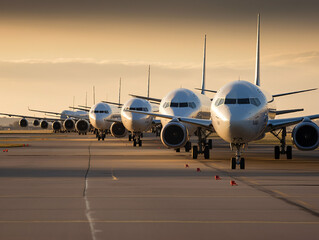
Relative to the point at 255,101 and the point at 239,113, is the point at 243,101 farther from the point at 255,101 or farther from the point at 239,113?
the point at 239,113

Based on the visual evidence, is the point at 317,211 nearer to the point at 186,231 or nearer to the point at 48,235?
the point at 186,231

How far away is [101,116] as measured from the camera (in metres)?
74.2

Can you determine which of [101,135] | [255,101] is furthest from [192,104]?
[101,135]

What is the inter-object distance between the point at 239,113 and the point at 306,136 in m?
4.58

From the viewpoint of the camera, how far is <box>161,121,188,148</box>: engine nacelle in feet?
107

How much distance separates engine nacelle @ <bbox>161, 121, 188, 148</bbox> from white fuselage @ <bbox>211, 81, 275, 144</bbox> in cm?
399

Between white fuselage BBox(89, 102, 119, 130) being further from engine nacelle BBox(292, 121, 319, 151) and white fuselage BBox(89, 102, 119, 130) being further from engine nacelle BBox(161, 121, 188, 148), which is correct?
engine nacelle BBox(292, 121, 319, 151)

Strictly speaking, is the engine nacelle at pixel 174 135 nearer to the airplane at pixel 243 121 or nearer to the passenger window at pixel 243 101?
the airplane at pixel 243 121

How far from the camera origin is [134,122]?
5522 centimetres

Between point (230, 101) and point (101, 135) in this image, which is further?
point (101, 135)

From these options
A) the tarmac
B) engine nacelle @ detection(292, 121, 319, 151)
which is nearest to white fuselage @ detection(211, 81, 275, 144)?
engine nacelle @ detection(292, 121, 319, 151)

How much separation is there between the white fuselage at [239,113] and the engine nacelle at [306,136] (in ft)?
5.76

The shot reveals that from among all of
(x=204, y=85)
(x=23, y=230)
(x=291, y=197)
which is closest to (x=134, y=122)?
(x=204, y=85)

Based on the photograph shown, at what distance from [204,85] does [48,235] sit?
50.9 m
